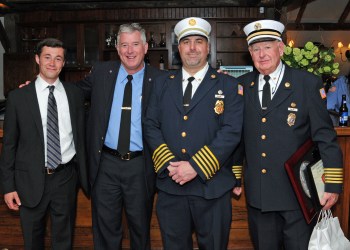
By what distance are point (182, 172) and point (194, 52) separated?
0.64m

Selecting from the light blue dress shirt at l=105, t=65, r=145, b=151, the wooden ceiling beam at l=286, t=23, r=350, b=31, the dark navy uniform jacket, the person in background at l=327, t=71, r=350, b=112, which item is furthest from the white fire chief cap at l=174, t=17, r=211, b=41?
the wooden ceiling beam at l=286, t=23, r=350, b=31

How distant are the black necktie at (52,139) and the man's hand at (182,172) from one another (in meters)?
0.69

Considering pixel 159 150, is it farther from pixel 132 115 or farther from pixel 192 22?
pixel 192 22

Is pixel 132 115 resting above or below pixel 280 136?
above

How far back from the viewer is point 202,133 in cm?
220

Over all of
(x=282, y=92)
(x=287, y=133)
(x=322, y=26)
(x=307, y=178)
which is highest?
(x=322, y=26)

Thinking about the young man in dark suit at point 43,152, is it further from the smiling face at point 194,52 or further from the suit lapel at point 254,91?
the suit lapel at point 254,91

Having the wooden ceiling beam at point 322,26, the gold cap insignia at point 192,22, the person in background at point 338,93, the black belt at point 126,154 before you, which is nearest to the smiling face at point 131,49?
the gold cap insignia at point 192,22

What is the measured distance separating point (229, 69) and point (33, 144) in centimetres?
463

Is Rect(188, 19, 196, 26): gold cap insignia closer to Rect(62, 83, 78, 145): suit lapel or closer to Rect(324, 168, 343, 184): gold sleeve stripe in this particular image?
Rect(62, 83, 78, 145): suit lapel

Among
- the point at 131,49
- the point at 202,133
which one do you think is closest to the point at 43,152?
the point at 131,49

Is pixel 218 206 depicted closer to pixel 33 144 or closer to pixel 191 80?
pixel 191 80

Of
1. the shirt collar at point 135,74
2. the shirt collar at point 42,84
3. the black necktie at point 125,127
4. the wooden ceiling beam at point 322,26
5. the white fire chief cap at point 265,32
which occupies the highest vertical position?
the wooden ceiling beam at point 322,26

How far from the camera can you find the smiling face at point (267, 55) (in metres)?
2.15
